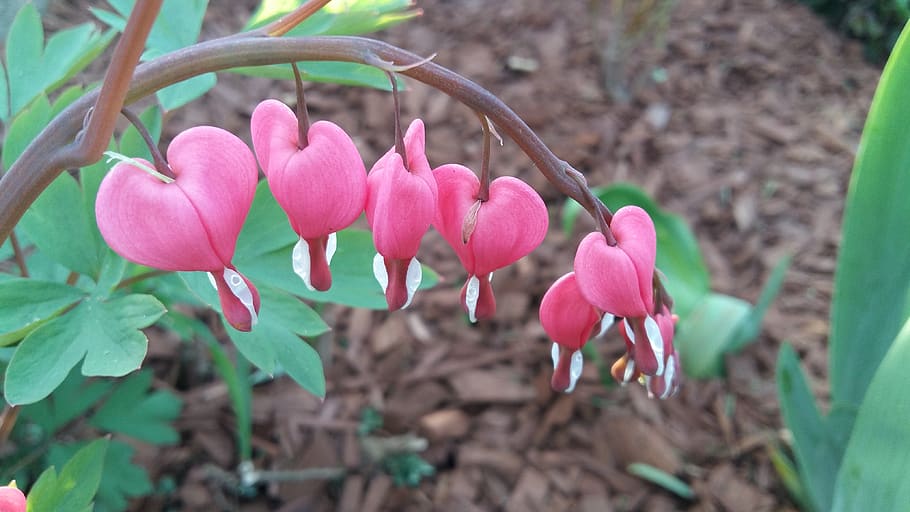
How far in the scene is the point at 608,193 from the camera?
4.65 ft

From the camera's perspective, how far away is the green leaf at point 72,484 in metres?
0.71

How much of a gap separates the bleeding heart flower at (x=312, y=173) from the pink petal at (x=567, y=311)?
0.20m

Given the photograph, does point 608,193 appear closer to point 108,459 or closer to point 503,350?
point 503,350

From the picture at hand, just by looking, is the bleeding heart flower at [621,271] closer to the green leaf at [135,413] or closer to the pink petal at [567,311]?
the pink petal at [567,311]

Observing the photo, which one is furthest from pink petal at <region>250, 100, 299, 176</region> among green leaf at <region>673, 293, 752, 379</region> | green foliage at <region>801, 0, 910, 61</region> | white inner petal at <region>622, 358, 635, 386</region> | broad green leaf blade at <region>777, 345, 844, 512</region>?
green foliage at <region>801, 0, 910, 61</region>

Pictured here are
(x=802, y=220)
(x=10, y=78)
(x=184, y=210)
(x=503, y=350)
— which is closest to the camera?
(x=184, y=210)

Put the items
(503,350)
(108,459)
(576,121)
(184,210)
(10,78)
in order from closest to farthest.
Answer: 1. (184,210)
2. (10,78)
3. (108,459)
4. (503,350)
5. (576,121)

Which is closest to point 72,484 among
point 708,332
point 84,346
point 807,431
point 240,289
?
point 84,346

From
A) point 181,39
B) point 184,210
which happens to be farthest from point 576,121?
point 184,210

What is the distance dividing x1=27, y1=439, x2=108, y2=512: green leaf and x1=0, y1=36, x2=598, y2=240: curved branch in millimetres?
280

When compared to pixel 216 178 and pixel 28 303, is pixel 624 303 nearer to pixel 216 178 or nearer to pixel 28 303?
pixel 216 178

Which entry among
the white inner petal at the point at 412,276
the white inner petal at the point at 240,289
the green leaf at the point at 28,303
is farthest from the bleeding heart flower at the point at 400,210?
the green leaf at the point at 28,303

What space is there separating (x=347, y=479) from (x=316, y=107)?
1.18 metres

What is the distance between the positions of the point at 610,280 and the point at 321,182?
0.24 meters
